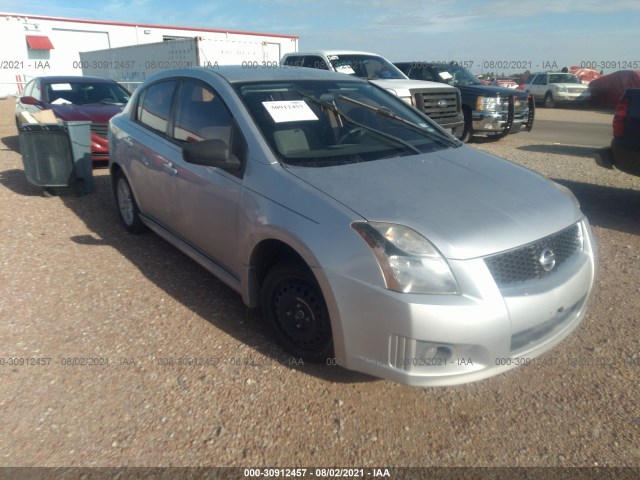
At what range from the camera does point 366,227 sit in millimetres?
2574

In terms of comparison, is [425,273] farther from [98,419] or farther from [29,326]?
[29,326]

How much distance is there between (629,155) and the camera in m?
5.68

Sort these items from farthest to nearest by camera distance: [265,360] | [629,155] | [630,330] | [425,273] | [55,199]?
[55,199]
[629,155]
[630,330]
[265,360]
[425,273]

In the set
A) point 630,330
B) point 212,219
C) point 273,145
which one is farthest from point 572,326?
point 212,219

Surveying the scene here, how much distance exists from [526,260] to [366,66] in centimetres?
912

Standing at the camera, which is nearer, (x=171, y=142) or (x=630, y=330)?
(x=630, y=330)

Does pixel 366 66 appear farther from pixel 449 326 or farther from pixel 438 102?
pixel 449 326

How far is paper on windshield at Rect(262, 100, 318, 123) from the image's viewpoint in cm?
345

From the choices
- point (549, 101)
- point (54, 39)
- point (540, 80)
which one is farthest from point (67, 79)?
point (54, 39)

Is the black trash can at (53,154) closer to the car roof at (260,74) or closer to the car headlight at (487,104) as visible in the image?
the car roof at (260,74)

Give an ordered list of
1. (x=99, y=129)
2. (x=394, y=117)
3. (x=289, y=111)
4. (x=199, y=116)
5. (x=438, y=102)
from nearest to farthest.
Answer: (x=289, y=111) → (x=199, y=116) → (x=394, y=117) → (x=99, y=129) → (x=438, y=102)

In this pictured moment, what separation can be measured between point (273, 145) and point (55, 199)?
15.9 feet

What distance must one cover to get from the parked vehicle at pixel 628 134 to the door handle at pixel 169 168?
15.7 feet

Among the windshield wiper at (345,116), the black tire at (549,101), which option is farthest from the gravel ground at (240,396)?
the black tire at (549,101)
